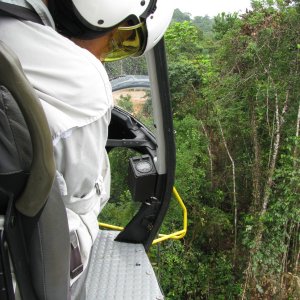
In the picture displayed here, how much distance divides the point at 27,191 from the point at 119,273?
4.61ft

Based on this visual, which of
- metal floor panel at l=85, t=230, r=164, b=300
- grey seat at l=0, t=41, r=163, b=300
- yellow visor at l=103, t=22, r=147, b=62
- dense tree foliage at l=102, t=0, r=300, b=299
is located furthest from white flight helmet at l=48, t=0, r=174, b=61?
dense tree foliage at l=102, t=0, r=300, b=299

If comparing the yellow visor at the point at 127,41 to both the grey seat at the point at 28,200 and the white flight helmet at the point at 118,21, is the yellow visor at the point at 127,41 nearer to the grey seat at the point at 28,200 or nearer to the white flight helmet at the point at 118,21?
the white flight helmet at the point at 118,21

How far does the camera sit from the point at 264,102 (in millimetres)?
6699

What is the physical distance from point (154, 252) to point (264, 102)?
3.22 m

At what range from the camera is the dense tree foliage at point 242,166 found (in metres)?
5.80

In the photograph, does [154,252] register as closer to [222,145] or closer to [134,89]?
[222,145]

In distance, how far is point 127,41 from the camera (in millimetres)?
1646

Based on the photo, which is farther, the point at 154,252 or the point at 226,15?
the point at 226,15

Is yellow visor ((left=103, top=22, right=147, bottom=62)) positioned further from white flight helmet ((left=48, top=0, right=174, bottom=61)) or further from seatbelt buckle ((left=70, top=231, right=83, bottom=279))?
seatbelt buckle ((left=70, top=231, right=83, bottom=279))

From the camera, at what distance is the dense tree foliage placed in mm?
5805

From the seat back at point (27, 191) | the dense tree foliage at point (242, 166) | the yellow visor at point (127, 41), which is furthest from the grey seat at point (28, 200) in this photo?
the dense tree foliage at point (242, 166)

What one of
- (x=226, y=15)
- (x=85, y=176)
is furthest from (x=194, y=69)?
(x=85, y=176)

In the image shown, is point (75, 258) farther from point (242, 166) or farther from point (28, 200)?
point (242, 166)

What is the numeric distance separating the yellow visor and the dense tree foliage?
399 centimetres
